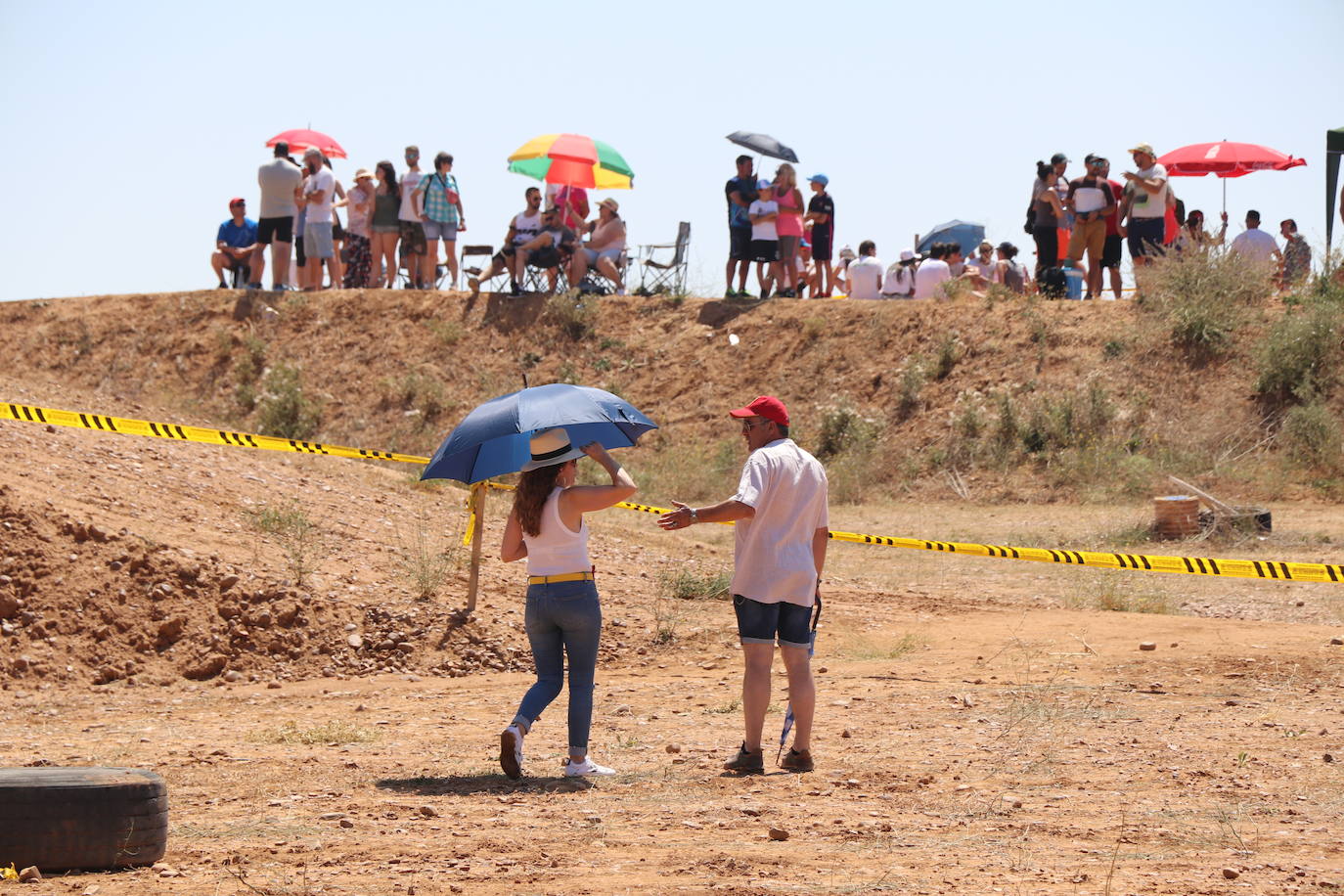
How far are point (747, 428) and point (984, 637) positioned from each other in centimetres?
503

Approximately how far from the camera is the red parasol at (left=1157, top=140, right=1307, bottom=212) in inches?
882

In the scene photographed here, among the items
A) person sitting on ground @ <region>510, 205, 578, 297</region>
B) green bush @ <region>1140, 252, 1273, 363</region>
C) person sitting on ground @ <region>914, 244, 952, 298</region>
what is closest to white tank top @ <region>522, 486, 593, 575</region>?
green bush @ <region>1140, 252, 1273, 363</region>

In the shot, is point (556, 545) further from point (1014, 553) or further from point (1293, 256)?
point (1293, 256)

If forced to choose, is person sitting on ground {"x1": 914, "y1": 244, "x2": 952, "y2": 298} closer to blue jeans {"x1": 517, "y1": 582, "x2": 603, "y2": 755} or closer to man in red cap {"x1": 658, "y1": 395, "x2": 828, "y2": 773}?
man in red cap {"x1": 658, "y1": 395, "x2": 828, "y2": 773}

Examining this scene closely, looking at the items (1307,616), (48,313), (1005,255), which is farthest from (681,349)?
(1307,616)

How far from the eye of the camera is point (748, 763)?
287 inches

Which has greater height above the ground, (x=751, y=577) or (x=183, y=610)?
(x=751, y=577)

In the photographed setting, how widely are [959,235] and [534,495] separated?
23267 millimetres

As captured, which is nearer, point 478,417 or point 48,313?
point 478,417

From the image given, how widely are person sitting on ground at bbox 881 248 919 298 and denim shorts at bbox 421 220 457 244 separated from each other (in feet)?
23.0

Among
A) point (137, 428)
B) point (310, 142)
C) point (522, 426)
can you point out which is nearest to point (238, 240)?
point (310, 142)

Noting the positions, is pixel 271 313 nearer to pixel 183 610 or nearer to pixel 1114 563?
pixel 183 610

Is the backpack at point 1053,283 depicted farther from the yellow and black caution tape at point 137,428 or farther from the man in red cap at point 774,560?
the man in red cap at point 774,560

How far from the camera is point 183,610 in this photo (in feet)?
34.9
